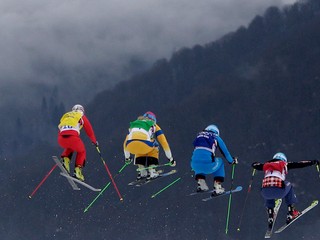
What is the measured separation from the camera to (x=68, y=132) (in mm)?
32812

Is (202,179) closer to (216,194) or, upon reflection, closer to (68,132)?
(216,194)

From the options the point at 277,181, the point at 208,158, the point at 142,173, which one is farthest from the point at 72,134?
the point at 277,181

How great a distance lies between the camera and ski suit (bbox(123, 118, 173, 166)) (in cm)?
3334

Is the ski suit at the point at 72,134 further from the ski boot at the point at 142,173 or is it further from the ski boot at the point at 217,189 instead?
the ski boot at the point at 217,189

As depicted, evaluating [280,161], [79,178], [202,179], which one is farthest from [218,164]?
[79,178]

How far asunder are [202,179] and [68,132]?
7.29 metres

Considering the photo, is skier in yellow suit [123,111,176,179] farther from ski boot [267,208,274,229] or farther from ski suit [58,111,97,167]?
ski boot [267,208,274,229]

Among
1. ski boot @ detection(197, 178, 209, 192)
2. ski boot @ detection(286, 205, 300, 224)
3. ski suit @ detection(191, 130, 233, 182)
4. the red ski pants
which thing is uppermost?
the red ski pants

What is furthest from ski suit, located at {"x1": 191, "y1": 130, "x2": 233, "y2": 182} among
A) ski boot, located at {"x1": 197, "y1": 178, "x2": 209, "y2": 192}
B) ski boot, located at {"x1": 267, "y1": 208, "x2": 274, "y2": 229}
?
ski boot, located at {"x1": 267, "y1": 208, "x2": 274, "y2": 229}

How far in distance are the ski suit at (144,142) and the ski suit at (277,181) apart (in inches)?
234

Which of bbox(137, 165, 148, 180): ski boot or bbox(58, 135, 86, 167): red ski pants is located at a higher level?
bbox(58, 135, 86, 167): red ski pants

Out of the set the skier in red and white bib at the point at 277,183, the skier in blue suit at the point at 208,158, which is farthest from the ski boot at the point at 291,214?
the skier in blue suit at the point at 208,158

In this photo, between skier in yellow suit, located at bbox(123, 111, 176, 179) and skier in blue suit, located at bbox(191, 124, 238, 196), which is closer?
skier in blue suit, located at bbox(191, 124, 238, 196)

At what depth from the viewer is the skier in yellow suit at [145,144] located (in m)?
33.4
